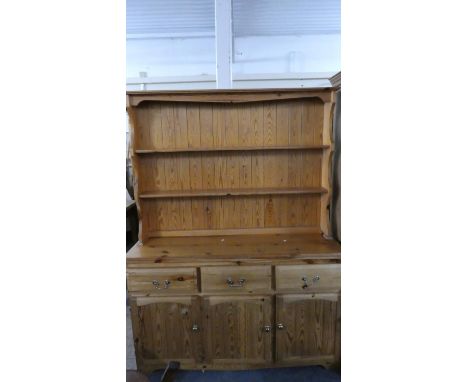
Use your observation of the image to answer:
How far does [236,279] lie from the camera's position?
1.78 m

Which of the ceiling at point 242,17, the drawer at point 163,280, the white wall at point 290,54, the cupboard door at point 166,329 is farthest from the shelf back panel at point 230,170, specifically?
the ceiling at point 242,17

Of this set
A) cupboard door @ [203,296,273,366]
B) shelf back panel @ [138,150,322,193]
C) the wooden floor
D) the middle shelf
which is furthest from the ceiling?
cupboard door @ [203,296,273,366]

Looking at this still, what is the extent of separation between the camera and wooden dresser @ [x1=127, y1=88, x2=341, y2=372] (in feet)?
5.84

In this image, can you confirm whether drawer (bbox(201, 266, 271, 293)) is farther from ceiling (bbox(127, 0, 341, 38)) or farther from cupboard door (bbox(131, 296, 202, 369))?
ceiling (bbox(127, 0, 341, 38))

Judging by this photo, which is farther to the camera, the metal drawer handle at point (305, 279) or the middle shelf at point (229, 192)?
the middle shelf at point (229, 192)

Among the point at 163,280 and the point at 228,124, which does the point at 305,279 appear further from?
the point at 228,124

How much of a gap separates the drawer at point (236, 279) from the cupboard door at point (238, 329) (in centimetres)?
6

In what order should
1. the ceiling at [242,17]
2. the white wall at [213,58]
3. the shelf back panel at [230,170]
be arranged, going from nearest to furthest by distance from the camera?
the shelf back panel at [230,170] < the ceiling at [242,17] < the white wall at [213,58]

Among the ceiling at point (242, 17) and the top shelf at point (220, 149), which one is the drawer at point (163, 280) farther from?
the ceiling at point (242, 17)

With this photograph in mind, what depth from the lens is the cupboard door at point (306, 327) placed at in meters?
1.80

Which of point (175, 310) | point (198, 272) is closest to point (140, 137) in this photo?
point (198, 272)
